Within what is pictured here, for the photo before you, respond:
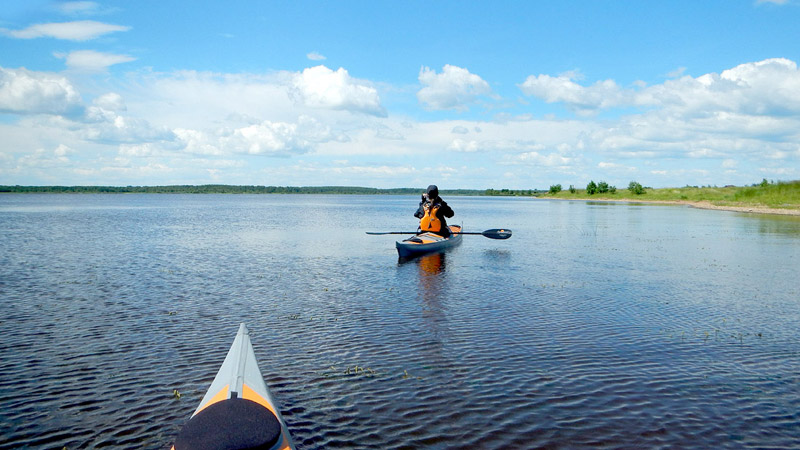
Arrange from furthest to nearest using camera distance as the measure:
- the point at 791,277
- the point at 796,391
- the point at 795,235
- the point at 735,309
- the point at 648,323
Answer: the point at 795,235 → the point at 791,277 → the point at 735,309 → the point at 648,323 → the point at 796,391

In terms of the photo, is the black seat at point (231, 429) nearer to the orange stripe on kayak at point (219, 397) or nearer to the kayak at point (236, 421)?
the kayak at point (236, 421)

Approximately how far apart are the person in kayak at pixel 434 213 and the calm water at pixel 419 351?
437 centimetres

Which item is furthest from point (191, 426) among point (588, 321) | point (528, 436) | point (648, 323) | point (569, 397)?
point (648, 323)

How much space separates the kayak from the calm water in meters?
1.09

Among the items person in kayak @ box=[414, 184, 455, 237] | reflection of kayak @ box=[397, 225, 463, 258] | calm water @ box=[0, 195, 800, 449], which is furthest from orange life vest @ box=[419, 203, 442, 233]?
calm water @ box=[0, 195, 800, 449]

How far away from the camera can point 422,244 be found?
25906mm

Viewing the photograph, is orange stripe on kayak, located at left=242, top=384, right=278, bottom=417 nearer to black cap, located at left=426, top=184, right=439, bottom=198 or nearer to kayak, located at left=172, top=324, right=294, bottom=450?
kayak, located at left=172, top=324, right=294, bottom=450

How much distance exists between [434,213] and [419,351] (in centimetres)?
1654

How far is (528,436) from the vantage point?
723 centimetres

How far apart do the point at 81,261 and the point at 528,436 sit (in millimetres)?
22830

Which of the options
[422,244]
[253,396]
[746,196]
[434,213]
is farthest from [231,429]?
[746,196]

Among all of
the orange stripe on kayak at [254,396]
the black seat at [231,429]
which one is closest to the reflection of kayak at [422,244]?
the orange stripe on kayak at [254,396]

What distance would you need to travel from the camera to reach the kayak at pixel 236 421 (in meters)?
5.28

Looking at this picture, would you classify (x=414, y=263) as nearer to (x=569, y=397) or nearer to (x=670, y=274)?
(x=670, y=274)
